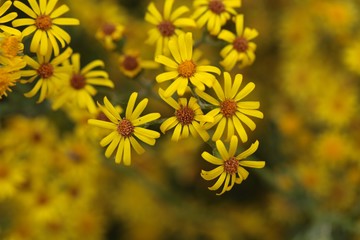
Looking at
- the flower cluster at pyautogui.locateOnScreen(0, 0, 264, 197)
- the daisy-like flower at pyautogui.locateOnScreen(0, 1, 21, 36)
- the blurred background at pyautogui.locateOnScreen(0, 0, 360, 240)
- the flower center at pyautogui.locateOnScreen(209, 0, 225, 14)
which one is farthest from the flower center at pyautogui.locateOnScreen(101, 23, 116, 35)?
the daisy-like flower at pyautogui.locateOnScreen(0, 1, 21, 36)

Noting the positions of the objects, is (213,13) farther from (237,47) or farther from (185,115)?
(185,115)

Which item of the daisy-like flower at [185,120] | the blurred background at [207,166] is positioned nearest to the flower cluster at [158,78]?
the daisy-like flower at [185,120]

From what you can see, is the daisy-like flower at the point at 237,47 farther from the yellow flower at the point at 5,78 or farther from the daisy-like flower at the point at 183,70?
the yellow flower at the point at 5,78

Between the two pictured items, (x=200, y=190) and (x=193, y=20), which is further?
(x=200, y=190)

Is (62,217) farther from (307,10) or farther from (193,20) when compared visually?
(307,10)

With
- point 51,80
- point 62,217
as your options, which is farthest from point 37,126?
point 51,80

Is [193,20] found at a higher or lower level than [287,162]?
lower
